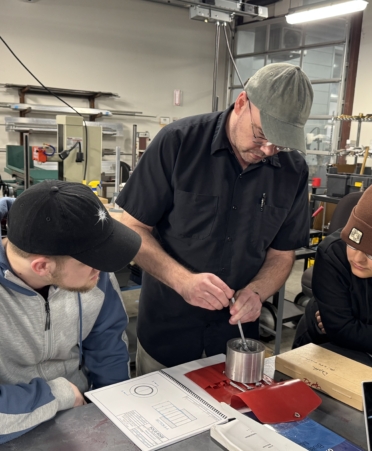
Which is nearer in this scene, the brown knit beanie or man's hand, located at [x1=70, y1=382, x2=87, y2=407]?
man's hand, located at [x1=70, y1=382, x2=87, y2=407]

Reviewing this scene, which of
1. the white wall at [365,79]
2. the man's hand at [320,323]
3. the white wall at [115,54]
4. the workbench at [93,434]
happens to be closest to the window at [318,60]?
the white wall at [365,79]

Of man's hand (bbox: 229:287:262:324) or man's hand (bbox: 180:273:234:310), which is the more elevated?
man's hand (bbox: 180:273:234:310)

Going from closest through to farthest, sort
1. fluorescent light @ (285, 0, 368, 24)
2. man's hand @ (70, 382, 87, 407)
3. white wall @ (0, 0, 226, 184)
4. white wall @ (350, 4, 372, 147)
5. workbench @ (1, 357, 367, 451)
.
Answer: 1. workbench @ (1, 357, 367, 451)
2. man's hand @ (70, 382, 87, 407)
3. fluorescent light @ (285, 0, 368, 24)
4. white wall @ (350, 4, 372, 147)
5. white wall @ (0, 0, 226, 184)

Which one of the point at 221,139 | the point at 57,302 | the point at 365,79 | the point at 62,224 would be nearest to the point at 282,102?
the point at 221,139

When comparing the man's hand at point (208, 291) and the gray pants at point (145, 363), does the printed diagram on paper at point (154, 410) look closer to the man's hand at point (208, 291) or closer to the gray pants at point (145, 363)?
the man's hand at point (208, 291)

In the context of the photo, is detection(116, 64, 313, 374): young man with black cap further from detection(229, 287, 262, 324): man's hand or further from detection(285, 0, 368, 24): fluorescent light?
detection(285, 0, 368, 24): fluorescent light

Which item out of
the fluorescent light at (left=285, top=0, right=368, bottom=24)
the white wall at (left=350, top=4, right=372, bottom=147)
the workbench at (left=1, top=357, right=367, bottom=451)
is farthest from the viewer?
the white wall at (left=350, top=4, right=372, bottom=147)

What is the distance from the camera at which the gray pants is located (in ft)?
4.46

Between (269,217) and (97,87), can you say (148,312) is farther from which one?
(97,87)

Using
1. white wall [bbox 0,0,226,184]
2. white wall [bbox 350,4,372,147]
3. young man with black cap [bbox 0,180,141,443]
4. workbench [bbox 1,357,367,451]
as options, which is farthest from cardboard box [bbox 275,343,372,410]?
white wall [bbox 0,0,226,184]

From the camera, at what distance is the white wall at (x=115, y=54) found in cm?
544

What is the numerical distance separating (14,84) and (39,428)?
5.28m

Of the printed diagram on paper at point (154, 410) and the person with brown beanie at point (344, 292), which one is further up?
the person with brown beanie at point (344, 292)

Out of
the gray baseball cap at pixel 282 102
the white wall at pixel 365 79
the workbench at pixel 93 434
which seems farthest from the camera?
the white wall at pixel 365 79
